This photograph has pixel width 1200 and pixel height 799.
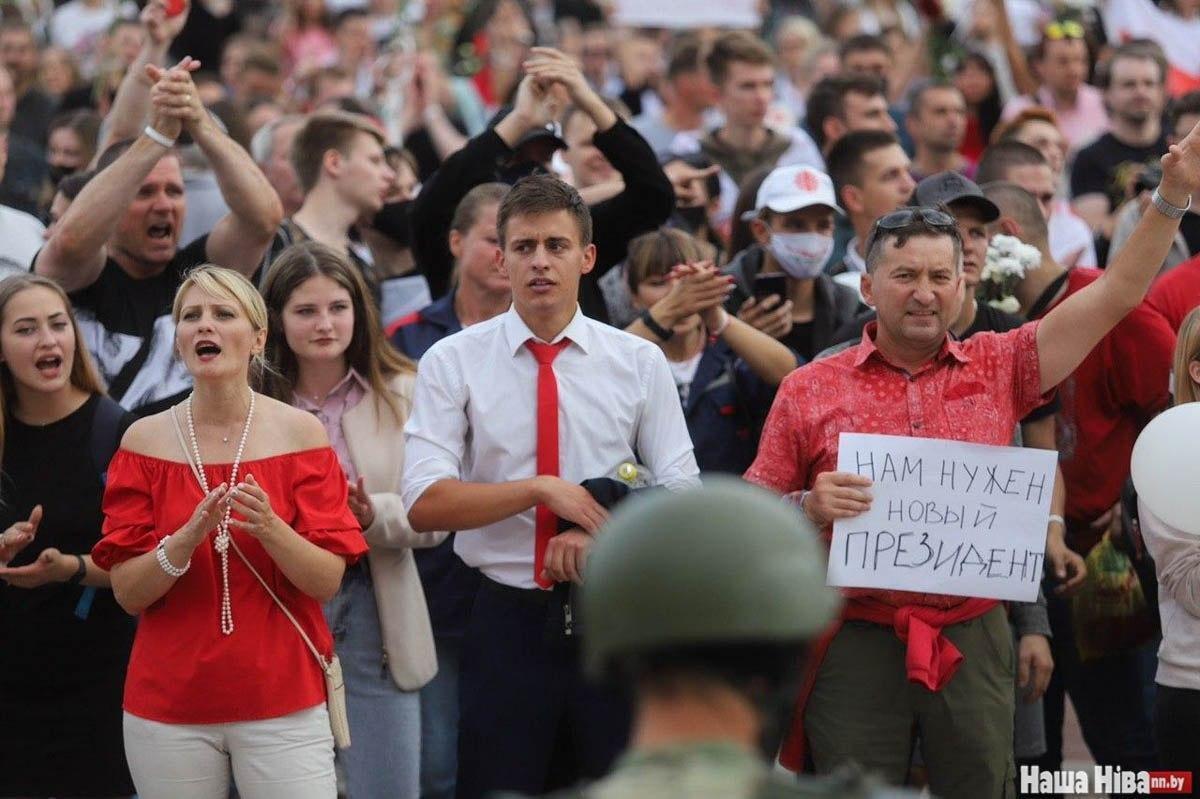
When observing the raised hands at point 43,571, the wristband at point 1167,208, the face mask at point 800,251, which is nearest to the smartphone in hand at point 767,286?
the face mask at point 800,251

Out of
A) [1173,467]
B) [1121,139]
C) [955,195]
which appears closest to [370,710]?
[1173,467]

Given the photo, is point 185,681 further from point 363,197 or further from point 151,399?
point 363,197

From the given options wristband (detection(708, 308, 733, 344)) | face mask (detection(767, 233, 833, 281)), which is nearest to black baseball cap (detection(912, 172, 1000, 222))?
face mask (detection(767, 233, 833, 281))

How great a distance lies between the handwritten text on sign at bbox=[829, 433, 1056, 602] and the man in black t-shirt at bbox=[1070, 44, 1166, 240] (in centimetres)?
551

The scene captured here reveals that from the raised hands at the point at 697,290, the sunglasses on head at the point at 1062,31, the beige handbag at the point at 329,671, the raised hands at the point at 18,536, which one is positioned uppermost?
the sunglasses on head at the point at 1062,31

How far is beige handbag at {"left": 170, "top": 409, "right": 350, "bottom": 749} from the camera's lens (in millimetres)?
5324

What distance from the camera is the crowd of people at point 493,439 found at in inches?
208

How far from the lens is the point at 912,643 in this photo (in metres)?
5.19

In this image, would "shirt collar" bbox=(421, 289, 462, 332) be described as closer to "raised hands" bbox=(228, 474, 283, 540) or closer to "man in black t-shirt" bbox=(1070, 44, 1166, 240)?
"raised hands" bbox=(228, 474, 283, 540)

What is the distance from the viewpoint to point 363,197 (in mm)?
7953

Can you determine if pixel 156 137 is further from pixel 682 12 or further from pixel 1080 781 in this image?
pixel 682 12

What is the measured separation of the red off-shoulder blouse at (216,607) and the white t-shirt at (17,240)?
211 cm

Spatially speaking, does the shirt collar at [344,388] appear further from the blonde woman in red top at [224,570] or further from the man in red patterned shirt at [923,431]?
the man in red patterned shirt at [923,431]

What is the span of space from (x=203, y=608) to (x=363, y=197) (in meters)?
3.05
